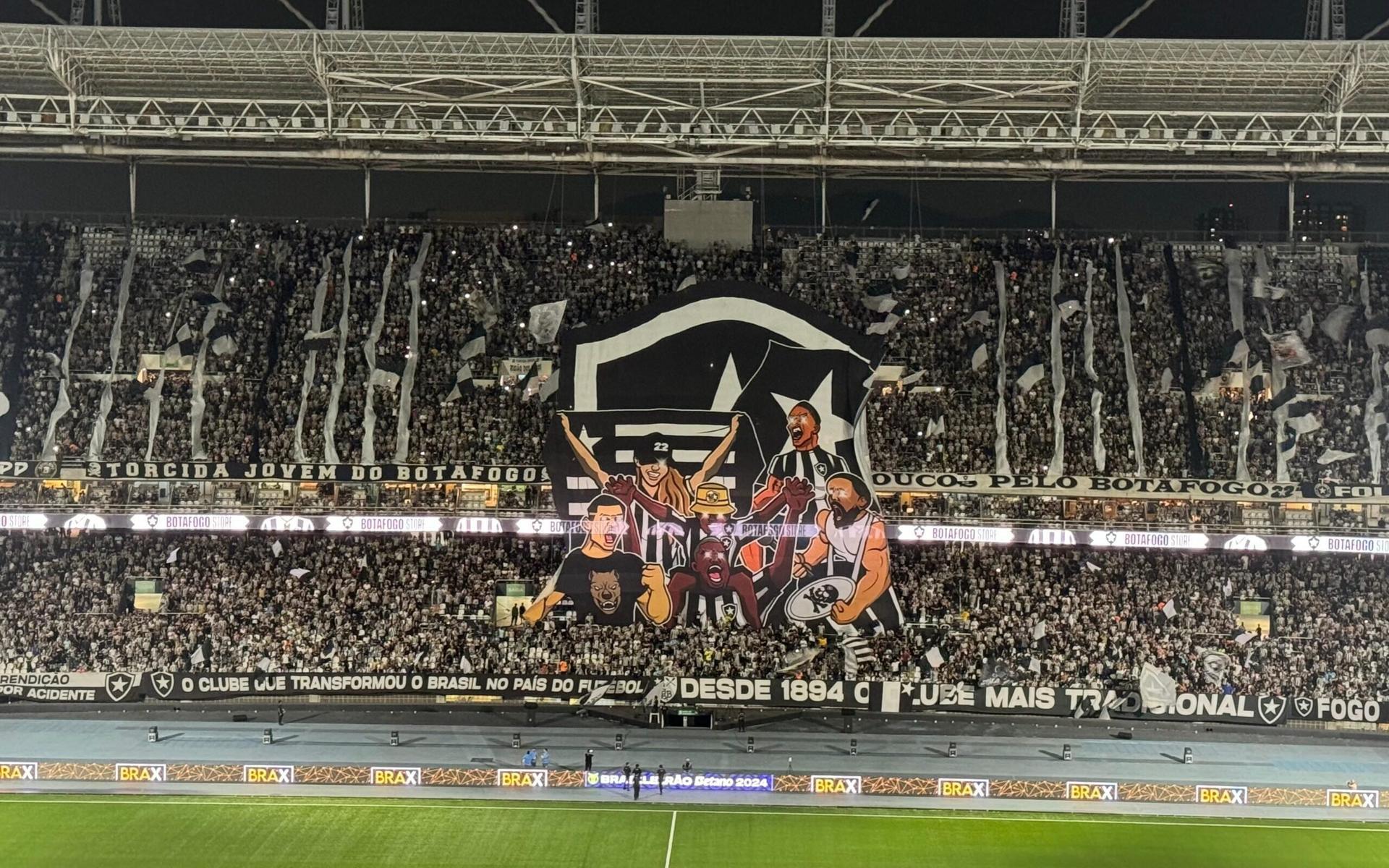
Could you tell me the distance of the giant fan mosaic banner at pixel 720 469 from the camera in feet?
108

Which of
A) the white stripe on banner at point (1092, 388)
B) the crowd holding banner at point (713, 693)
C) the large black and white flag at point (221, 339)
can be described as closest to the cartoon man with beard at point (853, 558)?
the crowd holding banner at point (713, 693)

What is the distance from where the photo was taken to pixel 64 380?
37.3 meters

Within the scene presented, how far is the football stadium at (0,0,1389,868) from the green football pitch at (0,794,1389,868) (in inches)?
11.5

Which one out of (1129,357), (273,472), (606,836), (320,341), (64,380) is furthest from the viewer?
(320,341)

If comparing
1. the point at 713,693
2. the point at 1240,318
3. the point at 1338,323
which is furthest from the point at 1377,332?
the point at 713,693

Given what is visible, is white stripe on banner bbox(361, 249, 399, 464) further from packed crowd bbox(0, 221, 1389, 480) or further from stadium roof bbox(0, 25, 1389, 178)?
stadium roof bbox(0, 25, 1389, 178)

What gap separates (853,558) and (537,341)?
13.0m

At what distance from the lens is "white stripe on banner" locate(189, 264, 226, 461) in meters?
36.2

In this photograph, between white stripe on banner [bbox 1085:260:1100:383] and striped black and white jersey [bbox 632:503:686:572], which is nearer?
striped black and white jersey [bbox 632:503:686:572]

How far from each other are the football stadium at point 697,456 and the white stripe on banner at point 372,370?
0.63ft

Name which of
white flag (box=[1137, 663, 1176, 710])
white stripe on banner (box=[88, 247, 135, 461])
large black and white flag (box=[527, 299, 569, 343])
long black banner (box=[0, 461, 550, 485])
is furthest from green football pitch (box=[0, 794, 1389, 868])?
large black and white flag (box=[527, 299, 569, 343])

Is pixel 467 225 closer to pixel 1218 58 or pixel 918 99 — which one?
pixel 918 99

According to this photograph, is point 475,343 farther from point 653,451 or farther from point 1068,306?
point 1068,306

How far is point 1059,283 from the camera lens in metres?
40.0
